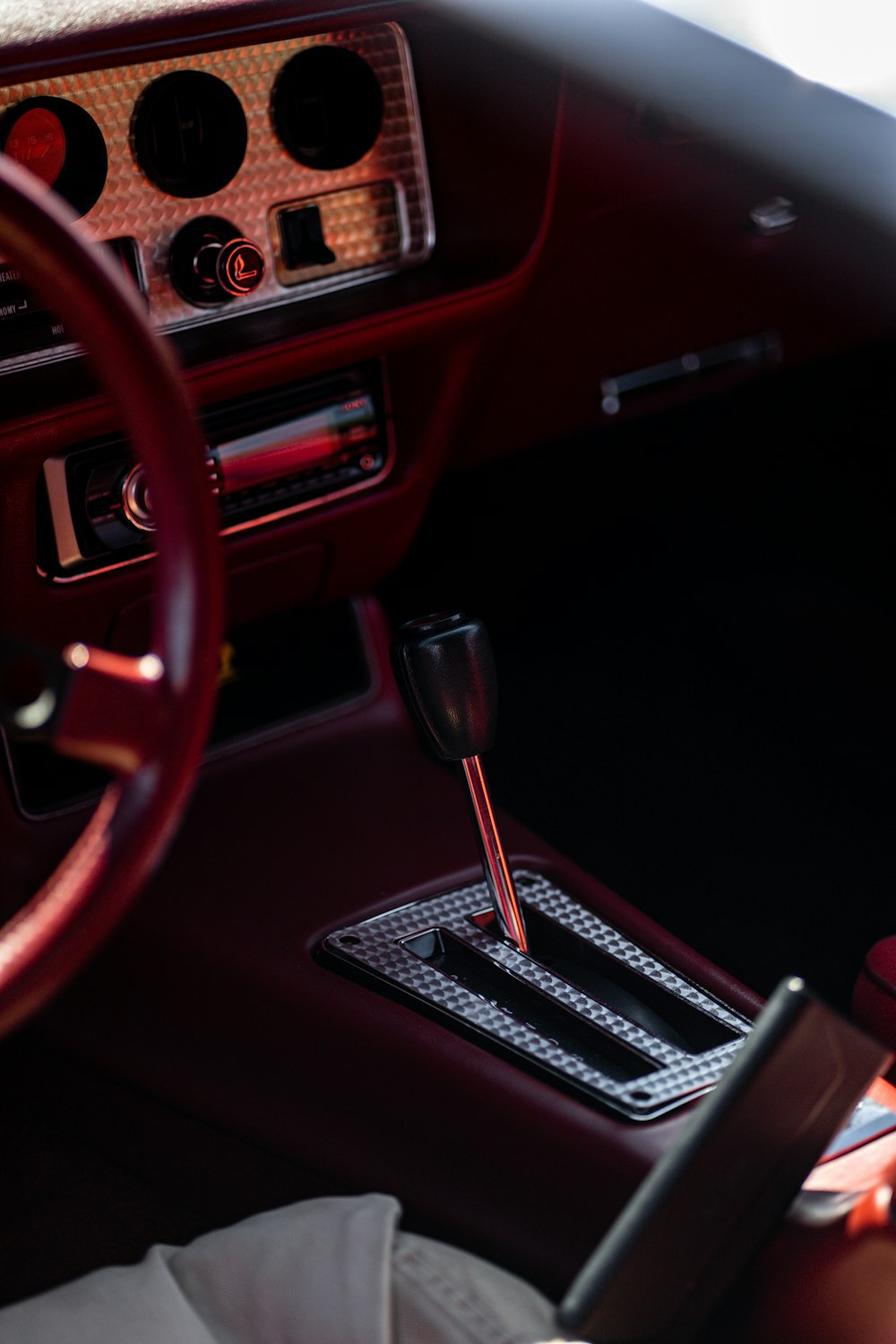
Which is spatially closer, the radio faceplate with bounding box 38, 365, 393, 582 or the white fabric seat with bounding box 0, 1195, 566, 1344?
the white fabric seat with bounding box 0, 1195, 566, 1344

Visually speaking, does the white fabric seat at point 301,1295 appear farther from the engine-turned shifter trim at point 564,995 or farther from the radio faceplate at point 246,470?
the radio faceplate at point 246,470

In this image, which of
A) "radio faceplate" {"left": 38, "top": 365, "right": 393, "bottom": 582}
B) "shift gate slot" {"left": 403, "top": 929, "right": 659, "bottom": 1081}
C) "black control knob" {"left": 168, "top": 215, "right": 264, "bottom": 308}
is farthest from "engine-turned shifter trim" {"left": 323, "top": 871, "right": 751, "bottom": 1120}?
"black control knob" {"left": 168, "top": 215, "right": 264, "bottom": 308}

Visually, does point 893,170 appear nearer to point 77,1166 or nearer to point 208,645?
point 208,645

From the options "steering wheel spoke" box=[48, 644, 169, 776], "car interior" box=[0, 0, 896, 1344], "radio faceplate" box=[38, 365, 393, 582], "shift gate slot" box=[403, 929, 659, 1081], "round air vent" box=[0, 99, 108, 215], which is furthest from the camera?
"radio faceplate" box=[38, 365, 393, 582]

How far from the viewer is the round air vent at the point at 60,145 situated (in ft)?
3.19

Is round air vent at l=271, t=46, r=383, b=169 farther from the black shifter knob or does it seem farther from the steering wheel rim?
the steering wheel rim

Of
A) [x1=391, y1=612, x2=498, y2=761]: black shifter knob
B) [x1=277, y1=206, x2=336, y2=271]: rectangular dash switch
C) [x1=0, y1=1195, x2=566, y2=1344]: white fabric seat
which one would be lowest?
[x1=0, y1=1195, x2=566, y2=1344]: white fabric seat

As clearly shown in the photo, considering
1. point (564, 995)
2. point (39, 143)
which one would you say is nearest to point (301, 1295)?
point (564, 995)

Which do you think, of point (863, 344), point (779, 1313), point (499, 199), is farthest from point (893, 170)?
point (863, 344)

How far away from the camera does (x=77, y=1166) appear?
123 centimetres

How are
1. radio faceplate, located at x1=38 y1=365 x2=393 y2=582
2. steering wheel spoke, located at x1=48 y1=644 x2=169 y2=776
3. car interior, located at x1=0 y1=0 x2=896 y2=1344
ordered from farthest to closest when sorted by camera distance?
radio faceplate, located at x1=38 y1=365 x2=393 y2=582 → car interior, located at x1=0 y1=0 x2=896 y2=1344 → steering wheel spoke, located at x1=48 y1=644 x2=169 y2=776

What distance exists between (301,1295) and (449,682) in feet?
1.45

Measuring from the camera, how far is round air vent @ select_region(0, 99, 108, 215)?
0.97 metres

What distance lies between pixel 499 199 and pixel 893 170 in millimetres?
370
